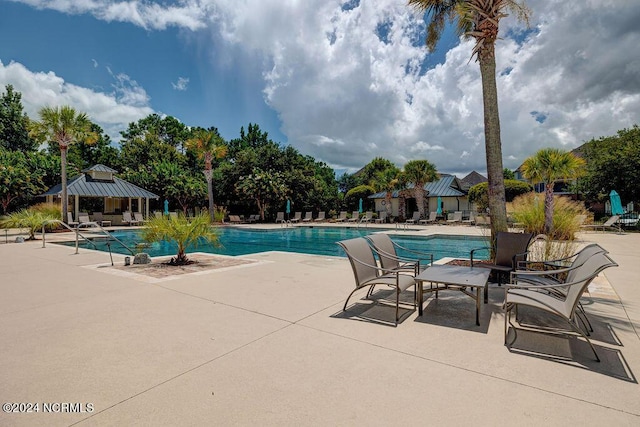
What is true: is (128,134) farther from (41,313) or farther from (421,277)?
(421,277)

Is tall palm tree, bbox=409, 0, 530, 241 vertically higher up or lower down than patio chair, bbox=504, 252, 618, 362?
higher up

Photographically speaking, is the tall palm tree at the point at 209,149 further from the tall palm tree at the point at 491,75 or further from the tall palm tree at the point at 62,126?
the tall palm tree at the point at 491,75

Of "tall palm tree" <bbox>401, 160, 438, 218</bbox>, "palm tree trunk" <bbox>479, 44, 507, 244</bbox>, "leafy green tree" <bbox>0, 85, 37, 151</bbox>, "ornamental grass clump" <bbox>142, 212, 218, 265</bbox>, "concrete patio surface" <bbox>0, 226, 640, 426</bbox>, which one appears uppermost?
"leafy green tree" <bbox>0, 85, 37, 151</bbox>

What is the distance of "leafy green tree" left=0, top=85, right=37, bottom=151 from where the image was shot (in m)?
34.8

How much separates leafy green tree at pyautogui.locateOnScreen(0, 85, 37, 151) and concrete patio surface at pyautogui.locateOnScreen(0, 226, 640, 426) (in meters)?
41.8

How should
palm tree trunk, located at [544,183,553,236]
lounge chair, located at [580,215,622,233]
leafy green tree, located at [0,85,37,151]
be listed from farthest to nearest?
1. leafy green tree, located at [0,85,37,151]
2. lounge chair, located at [580,215,622,233]
3. palm tree trunk, located at [544,183,553,236]

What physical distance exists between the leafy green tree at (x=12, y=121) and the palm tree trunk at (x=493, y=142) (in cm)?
4406

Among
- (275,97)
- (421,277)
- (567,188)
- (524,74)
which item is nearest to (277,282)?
(421,277)

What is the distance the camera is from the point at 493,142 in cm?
655

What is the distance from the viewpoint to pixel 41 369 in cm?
277

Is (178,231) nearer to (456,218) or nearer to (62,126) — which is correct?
(62,126)

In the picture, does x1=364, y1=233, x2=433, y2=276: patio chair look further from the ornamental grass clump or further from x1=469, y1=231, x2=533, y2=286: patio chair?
the ornamental grass clump

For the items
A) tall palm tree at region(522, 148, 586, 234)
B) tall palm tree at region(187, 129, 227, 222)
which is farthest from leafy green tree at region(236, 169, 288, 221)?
tall palm tree at region(522, 148, 586, 234)

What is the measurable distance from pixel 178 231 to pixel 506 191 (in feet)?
80.0
